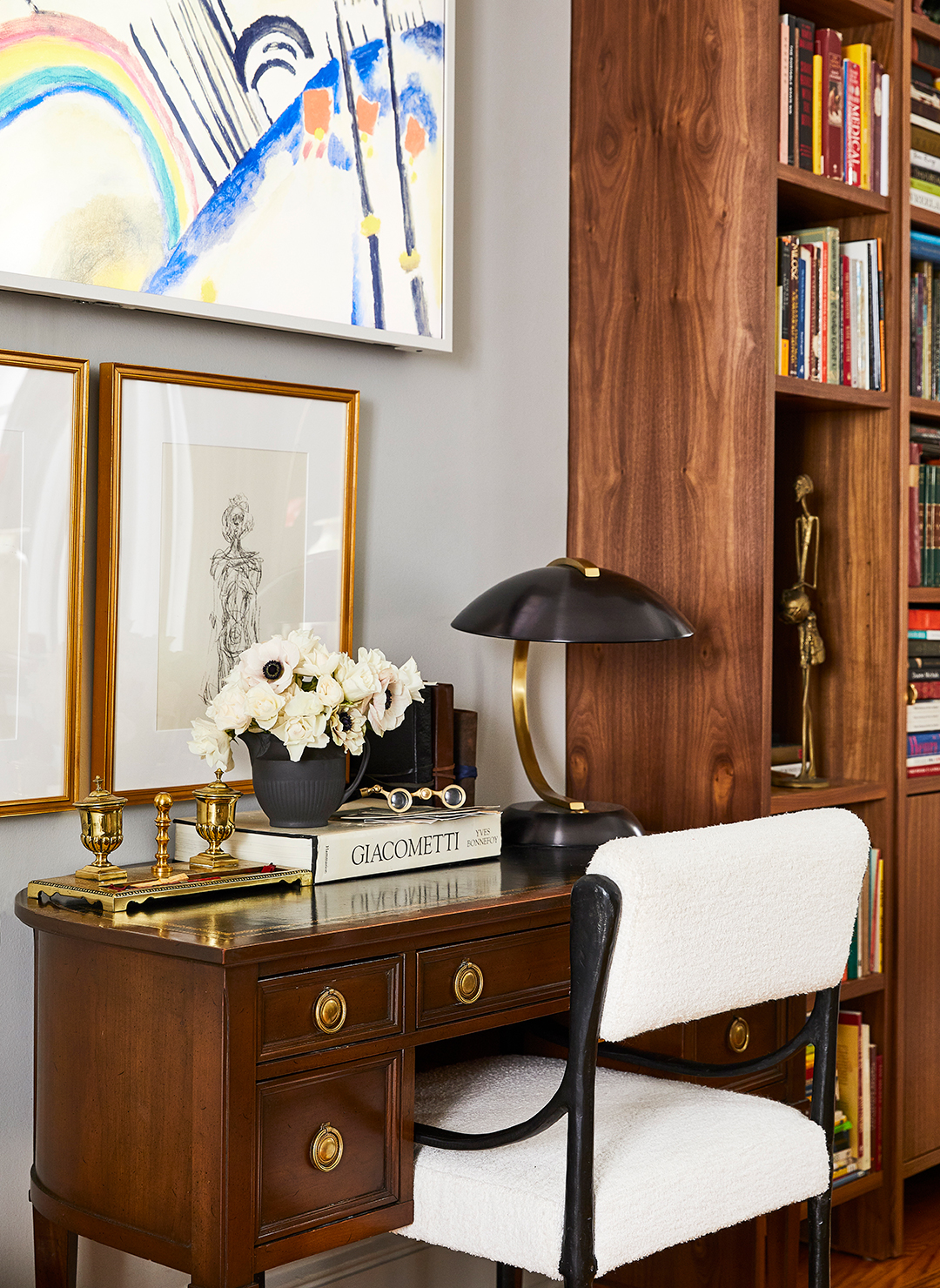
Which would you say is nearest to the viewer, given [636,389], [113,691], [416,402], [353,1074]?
[353,1074]

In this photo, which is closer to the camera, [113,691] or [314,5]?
[113,691]

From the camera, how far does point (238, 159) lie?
6.67 ft

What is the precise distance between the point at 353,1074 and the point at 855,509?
1.59 m

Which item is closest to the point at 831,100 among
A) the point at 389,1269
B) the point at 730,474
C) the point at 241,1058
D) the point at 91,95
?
the point at 730,474

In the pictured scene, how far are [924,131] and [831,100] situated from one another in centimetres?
34

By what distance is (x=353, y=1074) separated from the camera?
1.56 meters

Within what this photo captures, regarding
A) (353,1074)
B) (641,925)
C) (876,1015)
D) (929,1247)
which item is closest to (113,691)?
(353,1074)

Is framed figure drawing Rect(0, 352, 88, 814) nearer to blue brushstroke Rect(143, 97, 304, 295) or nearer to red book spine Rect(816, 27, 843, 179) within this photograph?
blue brushstroke Rect(143, 97, 304, 295)

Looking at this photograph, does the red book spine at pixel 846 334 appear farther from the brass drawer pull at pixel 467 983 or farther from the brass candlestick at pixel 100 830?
the brass candlestick at pixel 100 830

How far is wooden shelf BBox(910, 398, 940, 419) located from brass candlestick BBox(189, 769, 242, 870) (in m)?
1.61

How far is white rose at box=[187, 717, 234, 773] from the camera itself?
1.83m

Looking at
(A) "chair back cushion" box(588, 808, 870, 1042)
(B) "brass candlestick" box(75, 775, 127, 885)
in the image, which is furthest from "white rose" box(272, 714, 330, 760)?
(A) "chair back cushion" box(588, 808, 870, 1042)

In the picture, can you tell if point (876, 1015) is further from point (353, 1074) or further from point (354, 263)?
point (354, 263)

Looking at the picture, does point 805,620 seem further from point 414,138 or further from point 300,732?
point 300,732
